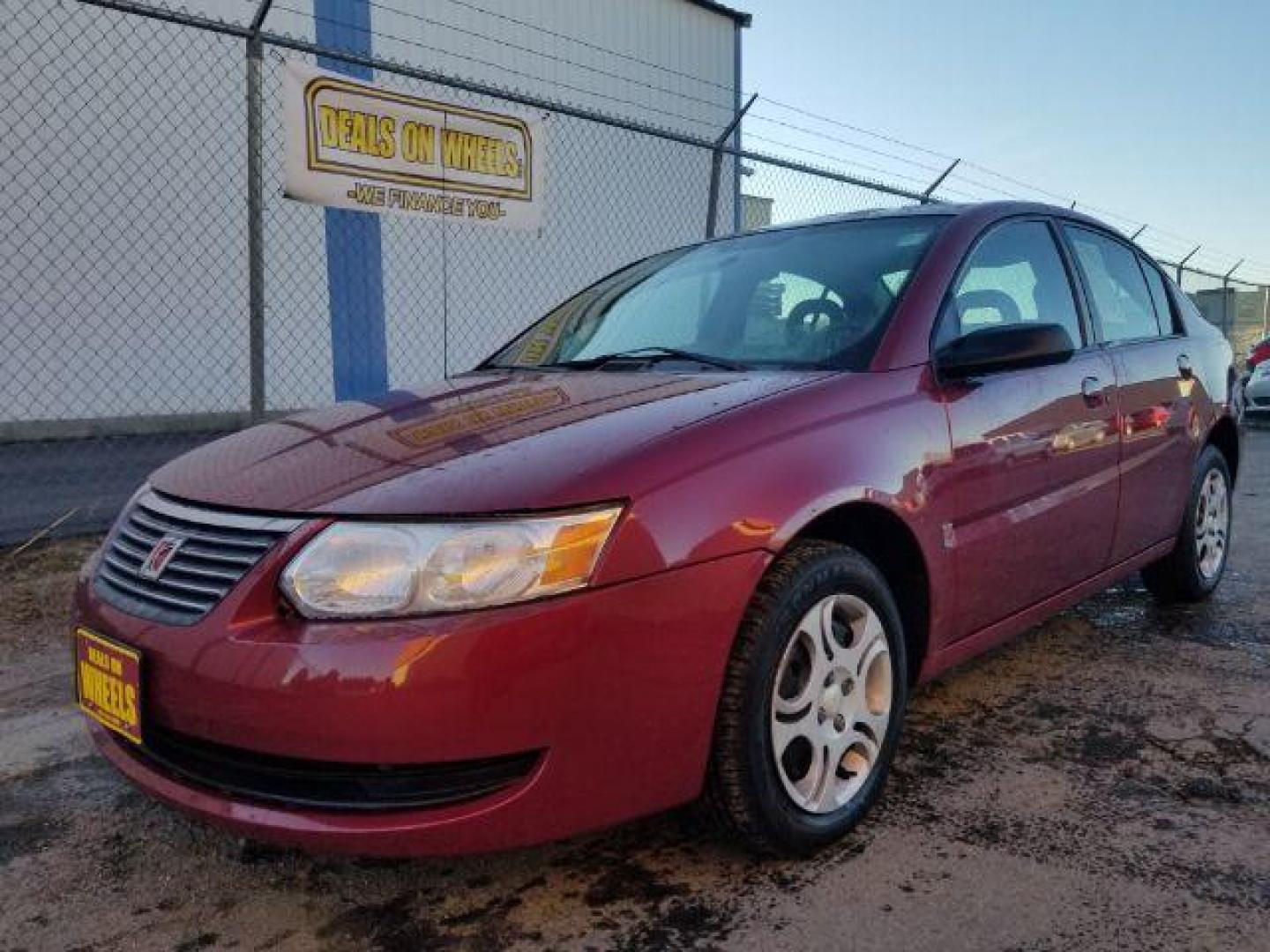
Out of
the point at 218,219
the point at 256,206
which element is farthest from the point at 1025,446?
the point at 218,219

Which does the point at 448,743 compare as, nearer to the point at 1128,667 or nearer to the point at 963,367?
the point at 963,367

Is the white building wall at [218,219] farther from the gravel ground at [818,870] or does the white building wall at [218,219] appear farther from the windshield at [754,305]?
the gravel ground at [818,870]

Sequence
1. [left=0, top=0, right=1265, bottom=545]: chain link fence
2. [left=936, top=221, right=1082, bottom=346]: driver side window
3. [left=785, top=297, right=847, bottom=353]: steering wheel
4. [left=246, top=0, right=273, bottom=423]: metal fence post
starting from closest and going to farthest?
[left=785, top=297, right=847, bottom=353]: steering wheel, [left=936, top=221, right=1082, bottom=346]: driver side window, [left=246, top=0, right=273, bottom=423]: metal fence post, [left=0, top=0, right=1265, bottom=545]: chain link fence

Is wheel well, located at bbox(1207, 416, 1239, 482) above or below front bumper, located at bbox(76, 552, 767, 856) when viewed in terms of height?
above

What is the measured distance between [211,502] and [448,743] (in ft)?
2.33

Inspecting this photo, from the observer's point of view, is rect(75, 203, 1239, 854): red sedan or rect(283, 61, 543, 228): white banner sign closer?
rect(75, 203, 1239, 854): red sedan

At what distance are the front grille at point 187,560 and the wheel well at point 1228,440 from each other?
3645 millimetres

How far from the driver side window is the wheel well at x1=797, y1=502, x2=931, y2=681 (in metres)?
0.56

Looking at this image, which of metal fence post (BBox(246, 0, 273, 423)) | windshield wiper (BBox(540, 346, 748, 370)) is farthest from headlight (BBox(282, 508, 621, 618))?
metal fence post (BBox(246, 0, 273, 423))

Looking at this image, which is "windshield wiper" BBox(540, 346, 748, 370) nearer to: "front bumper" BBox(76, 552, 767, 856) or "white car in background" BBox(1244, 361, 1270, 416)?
"front bumper" BBox(76, 552, 767, 856)

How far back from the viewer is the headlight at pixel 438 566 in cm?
175

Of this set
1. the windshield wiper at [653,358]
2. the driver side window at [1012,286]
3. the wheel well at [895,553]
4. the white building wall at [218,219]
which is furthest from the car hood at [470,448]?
the white building wall at [218,219]

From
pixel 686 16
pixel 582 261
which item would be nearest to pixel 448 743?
pixel 582 261

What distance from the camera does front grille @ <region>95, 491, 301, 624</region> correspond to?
72.9 inches
